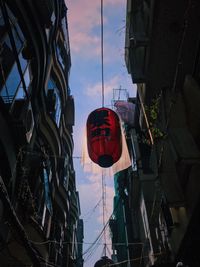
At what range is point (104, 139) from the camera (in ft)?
24.7

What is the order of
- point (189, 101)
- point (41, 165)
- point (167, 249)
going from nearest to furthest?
point (189, 101) → point (167, 249) → point (41, 165)

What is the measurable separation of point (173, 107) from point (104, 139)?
7.45 ft

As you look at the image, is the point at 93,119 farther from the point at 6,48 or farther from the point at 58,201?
the point at 58,201

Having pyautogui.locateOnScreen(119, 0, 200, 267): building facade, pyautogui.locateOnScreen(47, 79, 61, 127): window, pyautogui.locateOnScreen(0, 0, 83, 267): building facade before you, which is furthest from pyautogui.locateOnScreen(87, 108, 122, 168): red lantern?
pyautogui.locateOnScreen(47, 79, 61, 127): window

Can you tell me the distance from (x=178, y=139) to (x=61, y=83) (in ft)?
46.0

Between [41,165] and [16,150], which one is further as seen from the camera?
[41,165]

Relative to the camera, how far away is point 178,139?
639 centimetres

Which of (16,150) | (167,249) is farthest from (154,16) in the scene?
(167,249)

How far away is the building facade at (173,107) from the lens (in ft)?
22.0

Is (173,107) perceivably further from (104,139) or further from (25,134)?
(25,134)

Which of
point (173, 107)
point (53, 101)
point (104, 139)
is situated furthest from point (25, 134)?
point (53, 101)

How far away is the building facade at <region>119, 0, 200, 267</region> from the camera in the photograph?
6.69 m

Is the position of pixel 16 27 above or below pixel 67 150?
below

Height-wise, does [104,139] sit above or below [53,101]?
below
